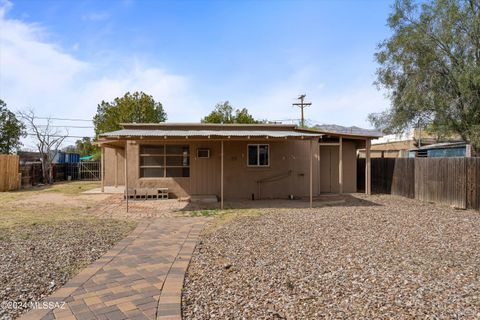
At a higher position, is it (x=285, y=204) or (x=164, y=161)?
(x=164, y=161)

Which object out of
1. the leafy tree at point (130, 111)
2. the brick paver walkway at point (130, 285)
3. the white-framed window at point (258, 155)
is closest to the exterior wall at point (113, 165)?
the white-framed window at point (258, 155)

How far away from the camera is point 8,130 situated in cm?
2562

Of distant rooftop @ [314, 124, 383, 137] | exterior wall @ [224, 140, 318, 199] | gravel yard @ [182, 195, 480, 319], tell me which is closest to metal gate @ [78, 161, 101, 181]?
exterior wall @ [224, 140, 318, 199]

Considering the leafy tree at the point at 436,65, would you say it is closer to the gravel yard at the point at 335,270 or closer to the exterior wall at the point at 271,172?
the exterior wall at the point at 271,172

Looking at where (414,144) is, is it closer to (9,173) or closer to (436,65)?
(436,65)

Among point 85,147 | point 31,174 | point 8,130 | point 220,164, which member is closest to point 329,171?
point 220,164

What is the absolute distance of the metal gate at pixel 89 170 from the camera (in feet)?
78.0

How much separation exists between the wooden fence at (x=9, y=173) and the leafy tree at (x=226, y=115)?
17.8 m

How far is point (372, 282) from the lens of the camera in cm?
357

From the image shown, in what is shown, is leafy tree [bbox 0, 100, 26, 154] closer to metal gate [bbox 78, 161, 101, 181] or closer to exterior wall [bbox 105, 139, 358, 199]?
metal gate [bbox 78, 161, 101, 181]

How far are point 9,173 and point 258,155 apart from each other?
1310cm

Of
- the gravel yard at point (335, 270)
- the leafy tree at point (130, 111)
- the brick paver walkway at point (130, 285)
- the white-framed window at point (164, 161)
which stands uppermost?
the leafy tree at point (130, 111)

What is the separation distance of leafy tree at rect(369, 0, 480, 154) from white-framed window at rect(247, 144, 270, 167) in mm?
8335

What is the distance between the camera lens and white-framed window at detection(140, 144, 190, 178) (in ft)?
39.0
